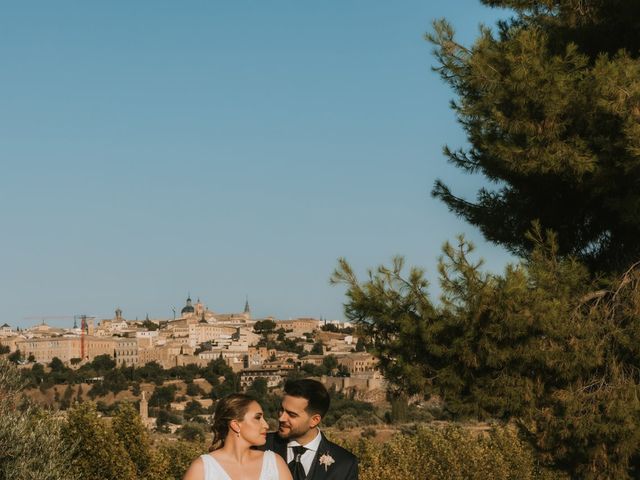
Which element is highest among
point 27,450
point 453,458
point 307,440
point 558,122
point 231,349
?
point 231,349

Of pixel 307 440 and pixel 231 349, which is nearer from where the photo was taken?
pixel 307 440

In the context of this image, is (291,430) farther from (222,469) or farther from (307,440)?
(222,469)

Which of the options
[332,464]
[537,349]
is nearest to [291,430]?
[332,464]

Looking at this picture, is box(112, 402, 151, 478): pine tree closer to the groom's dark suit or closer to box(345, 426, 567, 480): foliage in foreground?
box(345, 426, 567, 480): foliage in foreground

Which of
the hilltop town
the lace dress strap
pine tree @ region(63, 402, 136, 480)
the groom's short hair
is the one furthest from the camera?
the hilltop town

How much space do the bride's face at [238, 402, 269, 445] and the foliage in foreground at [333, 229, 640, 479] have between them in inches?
164

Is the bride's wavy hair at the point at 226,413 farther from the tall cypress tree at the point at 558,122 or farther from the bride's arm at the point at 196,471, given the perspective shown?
the tall cypress tree at the point at 558,122

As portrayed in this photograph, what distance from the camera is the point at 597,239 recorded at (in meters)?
8.49

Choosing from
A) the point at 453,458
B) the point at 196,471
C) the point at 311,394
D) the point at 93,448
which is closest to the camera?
the point at 196,471

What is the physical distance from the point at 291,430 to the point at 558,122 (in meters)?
4.52

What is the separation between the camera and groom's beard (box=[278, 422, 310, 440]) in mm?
3484

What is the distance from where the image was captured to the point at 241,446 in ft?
10.2

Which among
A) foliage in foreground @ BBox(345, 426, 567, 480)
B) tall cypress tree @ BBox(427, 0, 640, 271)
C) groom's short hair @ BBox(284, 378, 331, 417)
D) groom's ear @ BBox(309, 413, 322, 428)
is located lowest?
foliage in foreground @ BBox(345, 426, 567, 480)

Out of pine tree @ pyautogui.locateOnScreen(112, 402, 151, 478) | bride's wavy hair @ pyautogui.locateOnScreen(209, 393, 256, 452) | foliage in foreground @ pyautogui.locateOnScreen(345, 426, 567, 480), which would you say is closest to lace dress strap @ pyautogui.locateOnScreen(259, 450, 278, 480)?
bride's wavy hair @ pyautogui.locateOnScreen(209, 393, 256, 452)
